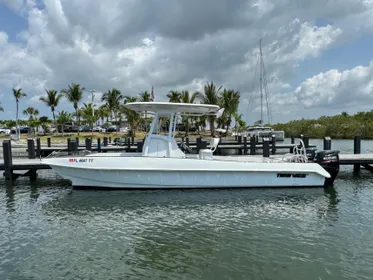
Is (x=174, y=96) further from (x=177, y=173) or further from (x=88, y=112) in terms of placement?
(x=177, y=173)

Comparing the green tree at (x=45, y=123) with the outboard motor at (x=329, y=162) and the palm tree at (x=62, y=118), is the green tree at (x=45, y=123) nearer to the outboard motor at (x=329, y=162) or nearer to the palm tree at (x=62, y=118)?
the palm tree at (x=62, y=118)

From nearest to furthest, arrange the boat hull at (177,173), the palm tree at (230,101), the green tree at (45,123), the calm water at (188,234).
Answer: the calm water at (188,234) < the boat hull at (177,173) < the palm tree at (230,101) < the green tree at (45,123)

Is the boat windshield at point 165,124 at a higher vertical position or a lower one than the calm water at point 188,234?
higher

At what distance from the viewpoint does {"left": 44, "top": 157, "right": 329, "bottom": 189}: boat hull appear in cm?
1359

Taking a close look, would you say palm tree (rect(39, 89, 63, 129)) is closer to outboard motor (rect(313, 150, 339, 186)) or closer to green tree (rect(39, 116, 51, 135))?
green tree (rect(39, 116, 51, 135))

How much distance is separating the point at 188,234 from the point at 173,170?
4.92 metres

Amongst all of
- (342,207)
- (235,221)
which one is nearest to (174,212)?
(235,221)

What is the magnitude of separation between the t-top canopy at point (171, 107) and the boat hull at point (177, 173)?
7.43 feet

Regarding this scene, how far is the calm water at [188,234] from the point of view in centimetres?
684

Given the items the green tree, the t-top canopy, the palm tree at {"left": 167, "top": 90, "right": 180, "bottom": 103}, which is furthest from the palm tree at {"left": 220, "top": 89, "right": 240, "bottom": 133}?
the t-top canopy

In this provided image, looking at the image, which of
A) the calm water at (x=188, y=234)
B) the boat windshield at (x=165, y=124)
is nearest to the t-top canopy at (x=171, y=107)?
the boat windshield at (x=165, y=124)

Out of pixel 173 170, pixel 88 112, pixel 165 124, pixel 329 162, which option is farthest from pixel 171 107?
pixel 88 112

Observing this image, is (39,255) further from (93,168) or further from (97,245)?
(93,168)

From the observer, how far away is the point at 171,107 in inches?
574
